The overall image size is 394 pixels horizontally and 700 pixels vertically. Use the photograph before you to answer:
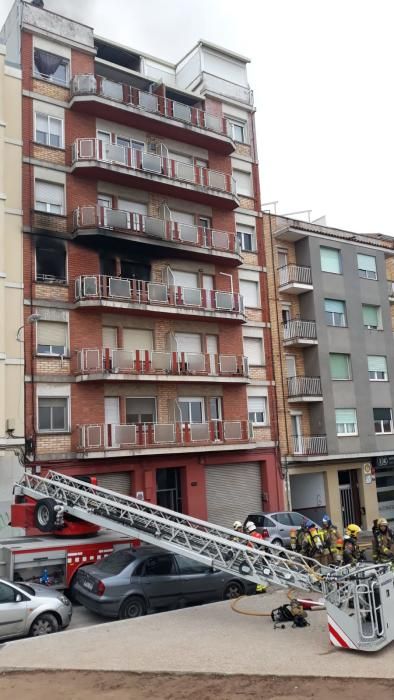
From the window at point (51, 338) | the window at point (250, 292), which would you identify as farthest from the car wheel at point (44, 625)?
the window at point (250, 292)

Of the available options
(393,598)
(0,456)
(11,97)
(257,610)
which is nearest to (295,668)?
(393,598)

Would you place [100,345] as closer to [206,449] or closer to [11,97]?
[206,449]

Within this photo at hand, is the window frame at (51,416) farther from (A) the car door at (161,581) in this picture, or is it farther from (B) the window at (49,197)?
(A) the car door at (161,581)

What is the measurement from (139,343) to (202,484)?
19.3ft

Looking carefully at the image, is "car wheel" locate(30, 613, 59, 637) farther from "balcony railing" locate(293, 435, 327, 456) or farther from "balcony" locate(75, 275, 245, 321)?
"balcony railing" locate(293, 435, 327, 456)

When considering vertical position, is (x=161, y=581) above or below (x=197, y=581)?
above

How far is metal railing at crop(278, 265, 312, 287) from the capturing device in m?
27.4

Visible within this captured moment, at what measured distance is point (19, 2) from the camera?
882 inches

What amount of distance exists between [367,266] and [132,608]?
22.6 meters

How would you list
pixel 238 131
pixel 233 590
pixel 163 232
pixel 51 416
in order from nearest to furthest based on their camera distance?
pixel 233 590 → pixel 51 416 → pixel 163 232 → pixel 238 131

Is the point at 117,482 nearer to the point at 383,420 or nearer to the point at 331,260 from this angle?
the point at 383,420

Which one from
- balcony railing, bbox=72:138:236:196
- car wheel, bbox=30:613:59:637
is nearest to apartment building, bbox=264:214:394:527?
balcony railing, bbox=72:138:236:196

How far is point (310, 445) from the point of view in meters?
26.3

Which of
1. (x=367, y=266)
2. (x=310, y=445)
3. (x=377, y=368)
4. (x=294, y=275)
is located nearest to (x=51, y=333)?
(x=294, y=275)
